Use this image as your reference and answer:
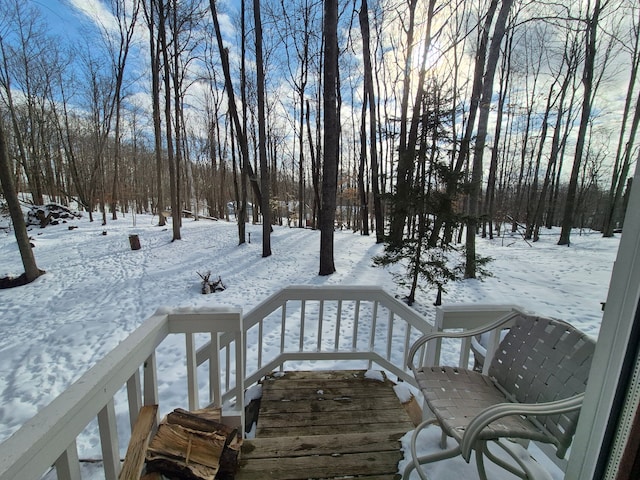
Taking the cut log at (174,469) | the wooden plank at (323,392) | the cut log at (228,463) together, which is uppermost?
the cut log at (174,469)

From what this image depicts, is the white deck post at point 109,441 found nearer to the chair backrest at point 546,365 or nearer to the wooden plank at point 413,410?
the chair backrest at point 546,365

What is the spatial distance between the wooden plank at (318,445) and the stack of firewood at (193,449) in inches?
5.2

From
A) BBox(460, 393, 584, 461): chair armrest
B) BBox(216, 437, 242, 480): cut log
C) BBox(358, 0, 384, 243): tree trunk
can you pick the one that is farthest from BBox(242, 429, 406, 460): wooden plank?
BBox(358, 0, 384, 243): tree trunk

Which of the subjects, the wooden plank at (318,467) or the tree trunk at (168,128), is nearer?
the wooden plank at (318,467)

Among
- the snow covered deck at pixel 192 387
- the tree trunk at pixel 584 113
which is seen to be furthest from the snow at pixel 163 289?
the tree trunk at pixel 584 113

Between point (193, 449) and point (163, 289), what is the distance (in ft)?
16.4

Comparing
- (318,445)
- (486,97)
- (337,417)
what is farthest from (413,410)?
(486,97)

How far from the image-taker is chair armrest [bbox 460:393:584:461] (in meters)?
0.87

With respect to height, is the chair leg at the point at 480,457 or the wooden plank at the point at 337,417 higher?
the chair leg at the point at 480,457

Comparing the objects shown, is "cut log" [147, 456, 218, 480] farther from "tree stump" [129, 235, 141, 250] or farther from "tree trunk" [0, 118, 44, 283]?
"tree stump" [129, 235, 141, 250]

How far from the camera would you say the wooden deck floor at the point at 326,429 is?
4.41 ft

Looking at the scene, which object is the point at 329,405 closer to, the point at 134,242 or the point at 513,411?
the point at 513,411

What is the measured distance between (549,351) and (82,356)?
15.0 feet

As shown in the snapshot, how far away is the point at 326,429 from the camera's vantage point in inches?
70.1
